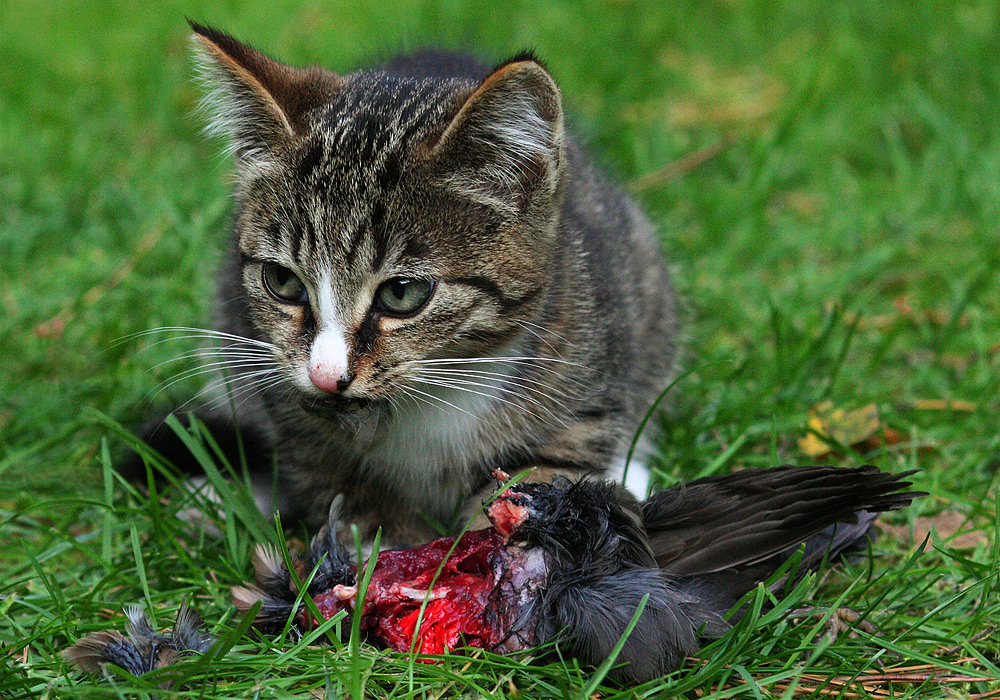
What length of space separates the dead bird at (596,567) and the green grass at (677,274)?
0.08 meters

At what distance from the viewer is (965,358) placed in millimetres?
3602

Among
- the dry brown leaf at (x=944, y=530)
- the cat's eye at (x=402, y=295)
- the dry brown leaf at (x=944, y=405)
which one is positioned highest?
the cat's eye at (x=402, y=295)

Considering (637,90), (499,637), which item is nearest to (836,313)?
(499,637)

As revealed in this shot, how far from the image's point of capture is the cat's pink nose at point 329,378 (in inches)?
84.6

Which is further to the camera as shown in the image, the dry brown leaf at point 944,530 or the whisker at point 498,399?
the dry brown leaf at point 944,530

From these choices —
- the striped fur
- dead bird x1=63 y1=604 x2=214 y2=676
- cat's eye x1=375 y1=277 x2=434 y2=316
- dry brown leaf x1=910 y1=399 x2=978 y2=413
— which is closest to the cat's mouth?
the striped fur

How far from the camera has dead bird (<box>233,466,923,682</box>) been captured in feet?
6.54

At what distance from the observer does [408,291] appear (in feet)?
7.48

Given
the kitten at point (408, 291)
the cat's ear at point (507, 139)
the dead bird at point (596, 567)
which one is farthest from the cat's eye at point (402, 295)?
the dead bird at point (596, 567)

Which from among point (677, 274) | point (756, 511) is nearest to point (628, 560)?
point (756, 511)

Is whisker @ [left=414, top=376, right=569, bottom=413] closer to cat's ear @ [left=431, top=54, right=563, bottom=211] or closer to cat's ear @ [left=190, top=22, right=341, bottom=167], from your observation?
cat's ear @ [left=431, top=54, right=563, bottom=211]

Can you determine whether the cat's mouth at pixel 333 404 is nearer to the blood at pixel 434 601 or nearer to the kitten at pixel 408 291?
the kitten at pixel 408 291

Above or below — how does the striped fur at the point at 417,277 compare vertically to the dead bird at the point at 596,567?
above

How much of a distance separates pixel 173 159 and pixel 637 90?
8.21ft
